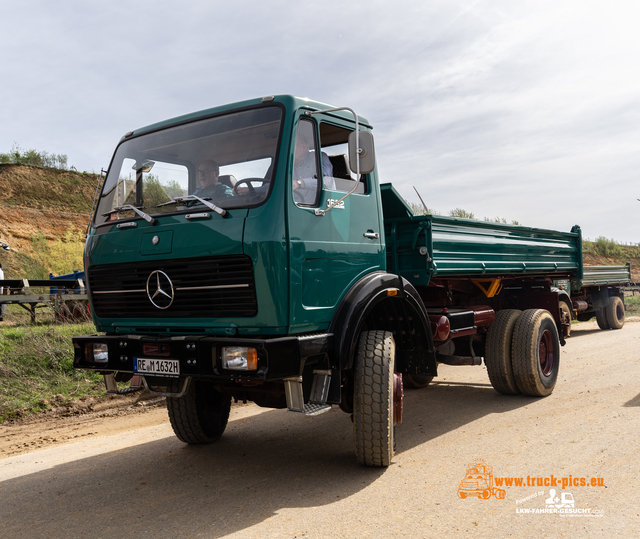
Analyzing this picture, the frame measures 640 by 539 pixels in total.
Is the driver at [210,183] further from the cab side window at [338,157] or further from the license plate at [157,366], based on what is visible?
the license plate at [157,366]

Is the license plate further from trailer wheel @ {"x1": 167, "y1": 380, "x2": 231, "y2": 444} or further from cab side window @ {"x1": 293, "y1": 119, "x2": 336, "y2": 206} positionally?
cab side window @ {"x1": 293, "y1": 119, "x2": 336, "y2": 206}

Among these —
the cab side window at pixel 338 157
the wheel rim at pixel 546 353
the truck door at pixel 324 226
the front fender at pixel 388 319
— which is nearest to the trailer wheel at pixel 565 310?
the wheel rim at pixel 546 353

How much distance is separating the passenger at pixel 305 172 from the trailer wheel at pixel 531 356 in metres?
3.51

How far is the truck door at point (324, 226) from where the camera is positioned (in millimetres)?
3738

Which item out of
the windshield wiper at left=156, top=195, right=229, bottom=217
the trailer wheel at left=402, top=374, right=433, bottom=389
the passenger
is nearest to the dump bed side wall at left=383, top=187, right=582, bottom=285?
the passenger

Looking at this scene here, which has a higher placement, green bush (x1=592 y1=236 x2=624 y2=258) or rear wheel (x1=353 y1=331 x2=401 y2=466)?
green bush (x1=592 y1=236 x2=624 y2=258)

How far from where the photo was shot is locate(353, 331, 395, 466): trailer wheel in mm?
4062

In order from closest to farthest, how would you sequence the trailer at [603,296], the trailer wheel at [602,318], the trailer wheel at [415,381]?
1. the trailer wheel at [415,381]
2. the trailer at [603,296]
3. the trailer wheel at [602,318]

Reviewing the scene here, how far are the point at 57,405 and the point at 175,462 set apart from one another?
10.3 feet

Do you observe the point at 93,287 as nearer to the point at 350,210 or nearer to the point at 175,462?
the point at 175,462

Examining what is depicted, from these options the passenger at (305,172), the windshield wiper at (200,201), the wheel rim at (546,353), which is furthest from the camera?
the wheel rim at (546,353)

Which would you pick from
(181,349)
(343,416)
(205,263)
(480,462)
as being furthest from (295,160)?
(343,416)

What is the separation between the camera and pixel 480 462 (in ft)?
13.8

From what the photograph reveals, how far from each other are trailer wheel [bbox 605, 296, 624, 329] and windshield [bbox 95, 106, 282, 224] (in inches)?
510
